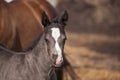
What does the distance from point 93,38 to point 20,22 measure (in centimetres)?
738

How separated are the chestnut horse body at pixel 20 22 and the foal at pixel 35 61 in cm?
127

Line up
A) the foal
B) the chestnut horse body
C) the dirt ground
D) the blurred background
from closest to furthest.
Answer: the foal < the chestnut horse body < the dirt ground < the blurred background

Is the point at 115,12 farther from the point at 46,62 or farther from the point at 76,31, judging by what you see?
the point at 46,62

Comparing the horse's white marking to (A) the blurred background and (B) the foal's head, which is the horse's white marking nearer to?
(B) the foal's head

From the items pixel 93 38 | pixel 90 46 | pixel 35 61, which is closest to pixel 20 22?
pixel 35 61

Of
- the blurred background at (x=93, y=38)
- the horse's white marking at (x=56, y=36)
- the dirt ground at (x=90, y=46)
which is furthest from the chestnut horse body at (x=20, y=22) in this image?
the horse's white marking at (x=56, y=36)

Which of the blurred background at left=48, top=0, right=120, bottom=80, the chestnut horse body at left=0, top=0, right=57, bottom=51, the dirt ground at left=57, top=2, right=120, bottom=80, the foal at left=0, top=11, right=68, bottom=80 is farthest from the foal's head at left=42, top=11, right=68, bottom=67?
the dirt ground at left=57, top=2, right=120, bottom=80

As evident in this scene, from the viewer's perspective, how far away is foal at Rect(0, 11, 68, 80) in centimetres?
682

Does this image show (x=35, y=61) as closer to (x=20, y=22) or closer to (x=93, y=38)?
(x=20, y=22)

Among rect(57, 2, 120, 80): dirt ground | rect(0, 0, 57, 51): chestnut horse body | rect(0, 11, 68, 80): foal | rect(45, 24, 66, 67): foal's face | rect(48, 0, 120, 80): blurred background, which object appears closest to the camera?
rect(45, 24, 66, 67): foal's face

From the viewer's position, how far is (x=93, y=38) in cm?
1617

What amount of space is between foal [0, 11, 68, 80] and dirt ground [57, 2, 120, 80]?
3.40 meters

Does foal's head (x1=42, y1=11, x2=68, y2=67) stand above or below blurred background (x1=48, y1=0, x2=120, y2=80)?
above

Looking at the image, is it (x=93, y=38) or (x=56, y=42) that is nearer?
(x=56, y=42)
